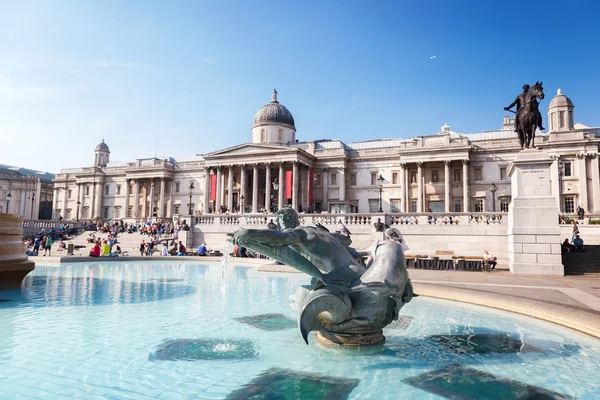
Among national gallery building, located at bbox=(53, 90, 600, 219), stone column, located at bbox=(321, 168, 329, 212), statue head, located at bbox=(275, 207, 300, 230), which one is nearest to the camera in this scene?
statue head, located at bbox=(275, 207, 300, 230)

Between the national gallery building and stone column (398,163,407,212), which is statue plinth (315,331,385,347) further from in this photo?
stone column (398,163,407,212)

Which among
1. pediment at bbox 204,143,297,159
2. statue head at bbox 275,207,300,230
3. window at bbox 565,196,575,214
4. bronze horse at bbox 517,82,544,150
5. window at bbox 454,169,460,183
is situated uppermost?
pediment at bbox 204,143,297,159

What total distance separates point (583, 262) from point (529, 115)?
731 cm

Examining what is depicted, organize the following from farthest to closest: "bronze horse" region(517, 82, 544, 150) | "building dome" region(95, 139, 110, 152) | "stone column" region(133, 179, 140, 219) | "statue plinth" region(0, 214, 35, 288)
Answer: "building dome" region(95, 139, 110, 152) → "stone column" region(133, 179, 140, 219) → "bronze horse" region(517, 82, 544, 150) → "statue plinth" region(0, 214, 35, 288)

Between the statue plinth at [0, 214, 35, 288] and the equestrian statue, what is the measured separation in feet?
58.1

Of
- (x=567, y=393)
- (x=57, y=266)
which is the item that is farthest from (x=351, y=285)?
(x=57, y=266)

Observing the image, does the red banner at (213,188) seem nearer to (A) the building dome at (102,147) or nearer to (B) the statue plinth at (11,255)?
(A) the building dome at (102,147)

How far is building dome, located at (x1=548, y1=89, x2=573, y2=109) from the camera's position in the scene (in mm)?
45750

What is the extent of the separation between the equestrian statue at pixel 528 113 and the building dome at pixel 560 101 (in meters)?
38.0

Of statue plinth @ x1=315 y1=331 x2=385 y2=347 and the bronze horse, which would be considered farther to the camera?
the bronze horse

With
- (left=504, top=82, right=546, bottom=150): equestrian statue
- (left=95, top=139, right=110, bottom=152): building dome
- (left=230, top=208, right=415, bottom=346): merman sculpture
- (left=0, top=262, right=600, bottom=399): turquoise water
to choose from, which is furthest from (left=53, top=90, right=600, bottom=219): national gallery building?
(left=230, top=208, right=415, bottom=346): merman sculpture

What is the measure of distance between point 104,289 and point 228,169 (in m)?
45.5

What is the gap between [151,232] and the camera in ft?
125

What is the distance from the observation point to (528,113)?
615 inches
